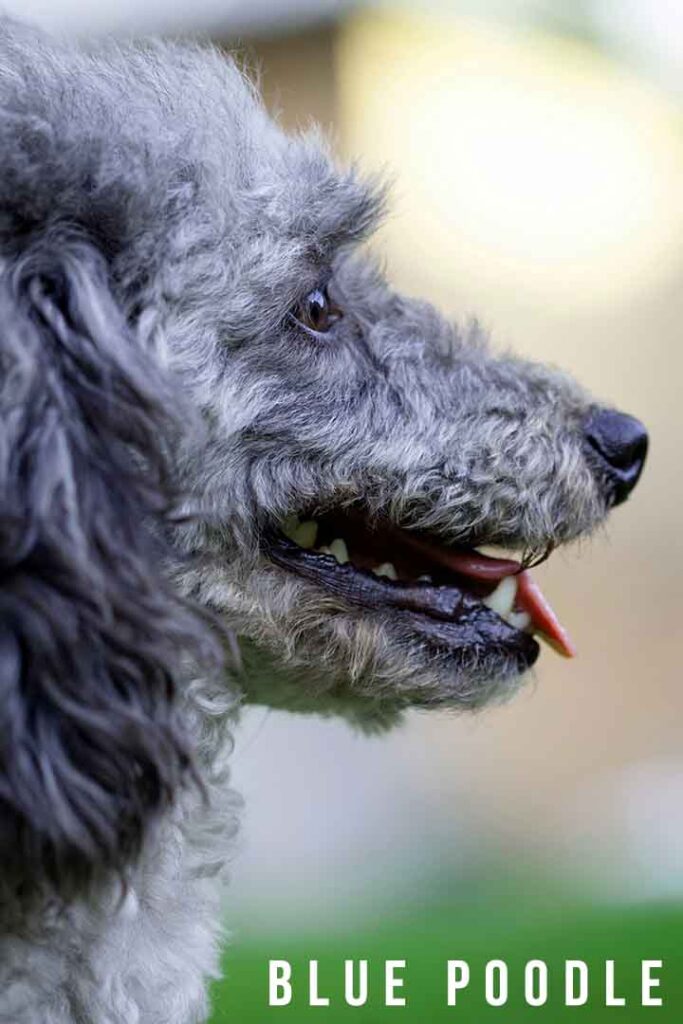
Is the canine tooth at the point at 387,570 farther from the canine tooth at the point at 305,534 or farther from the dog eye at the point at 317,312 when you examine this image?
the dog eye at the point at 317,312

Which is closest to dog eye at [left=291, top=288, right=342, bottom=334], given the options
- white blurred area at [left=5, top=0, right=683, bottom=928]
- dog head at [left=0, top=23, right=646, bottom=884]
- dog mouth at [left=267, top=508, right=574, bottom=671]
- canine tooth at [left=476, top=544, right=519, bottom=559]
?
dog head at [left=0, top=23, right=646, bottom=884]

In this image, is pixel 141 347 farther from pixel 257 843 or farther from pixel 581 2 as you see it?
pixel 581 2

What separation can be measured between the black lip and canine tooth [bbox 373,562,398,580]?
2 centimetres

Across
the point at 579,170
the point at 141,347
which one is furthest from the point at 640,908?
the point at 579,170

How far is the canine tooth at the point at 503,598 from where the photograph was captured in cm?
215

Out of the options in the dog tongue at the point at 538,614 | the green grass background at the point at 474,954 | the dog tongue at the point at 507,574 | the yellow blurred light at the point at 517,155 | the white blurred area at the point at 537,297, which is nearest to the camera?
the dog tongue at the point at 507,574

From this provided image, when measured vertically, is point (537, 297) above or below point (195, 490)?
above

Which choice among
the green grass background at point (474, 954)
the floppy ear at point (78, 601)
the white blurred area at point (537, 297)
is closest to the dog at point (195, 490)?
the floppy ear at point (78, 601)

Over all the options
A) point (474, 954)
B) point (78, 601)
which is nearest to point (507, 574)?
point (78, 601)

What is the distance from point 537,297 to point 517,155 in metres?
0.78

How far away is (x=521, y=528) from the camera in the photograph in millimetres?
2107

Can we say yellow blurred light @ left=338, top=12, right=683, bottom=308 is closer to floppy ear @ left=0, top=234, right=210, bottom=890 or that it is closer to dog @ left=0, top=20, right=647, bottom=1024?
dog @ left=0, top=20, right=647, bottom=1024

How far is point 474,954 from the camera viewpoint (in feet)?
13.3

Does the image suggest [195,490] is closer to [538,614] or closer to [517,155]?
[538,614]
